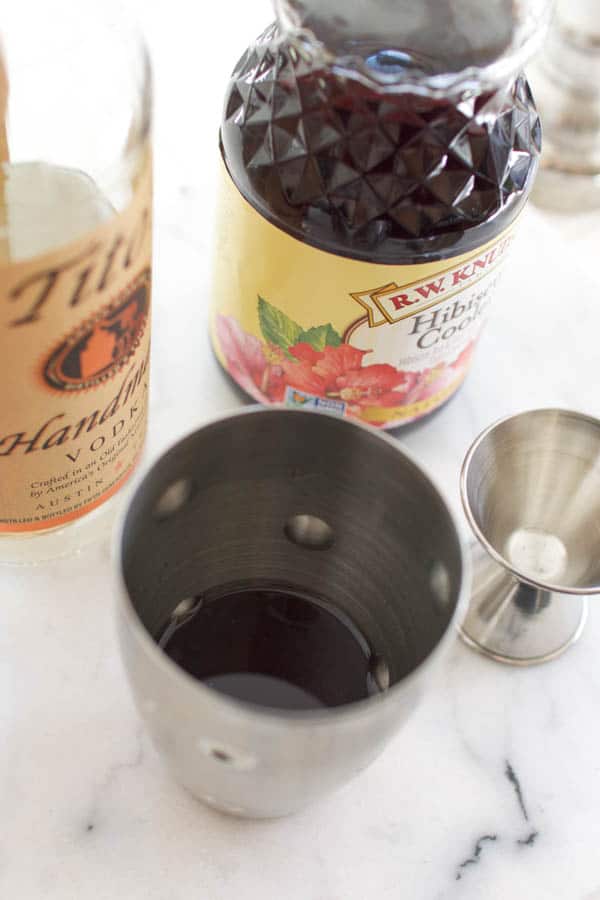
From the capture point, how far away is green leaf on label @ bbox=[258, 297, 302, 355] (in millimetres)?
492

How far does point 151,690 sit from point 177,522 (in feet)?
0.33

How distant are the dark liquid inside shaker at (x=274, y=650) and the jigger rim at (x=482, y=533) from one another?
7 centimetres

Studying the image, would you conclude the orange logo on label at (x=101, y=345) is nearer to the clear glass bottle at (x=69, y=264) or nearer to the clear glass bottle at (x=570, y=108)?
the clear glass bottle at (x=69, y=264)

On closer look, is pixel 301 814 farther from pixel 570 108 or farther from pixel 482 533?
pixel 570 108

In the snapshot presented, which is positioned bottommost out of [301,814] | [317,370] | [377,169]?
[301,814]

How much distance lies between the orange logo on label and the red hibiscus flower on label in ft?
0.28

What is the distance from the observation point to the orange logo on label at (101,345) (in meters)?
0.40

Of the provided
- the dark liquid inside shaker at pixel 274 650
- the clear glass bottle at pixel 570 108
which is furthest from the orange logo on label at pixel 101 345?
the clear glass bottle at pixel 570 108

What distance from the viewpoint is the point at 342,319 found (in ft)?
1.56

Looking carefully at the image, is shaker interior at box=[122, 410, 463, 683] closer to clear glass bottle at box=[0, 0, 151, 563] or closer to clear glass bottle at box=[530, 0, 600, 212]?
clear glass bottle at box=[0, 0, 151, 563]

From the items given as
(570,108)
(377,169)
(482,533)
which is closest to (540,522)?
(482,533)

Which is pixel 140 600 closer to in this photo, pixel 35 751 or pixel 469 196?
pixel 35 751

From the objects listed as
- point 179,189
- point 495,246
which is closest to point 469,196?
point 495,246

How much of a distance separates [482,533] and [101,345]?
0.17 meters
